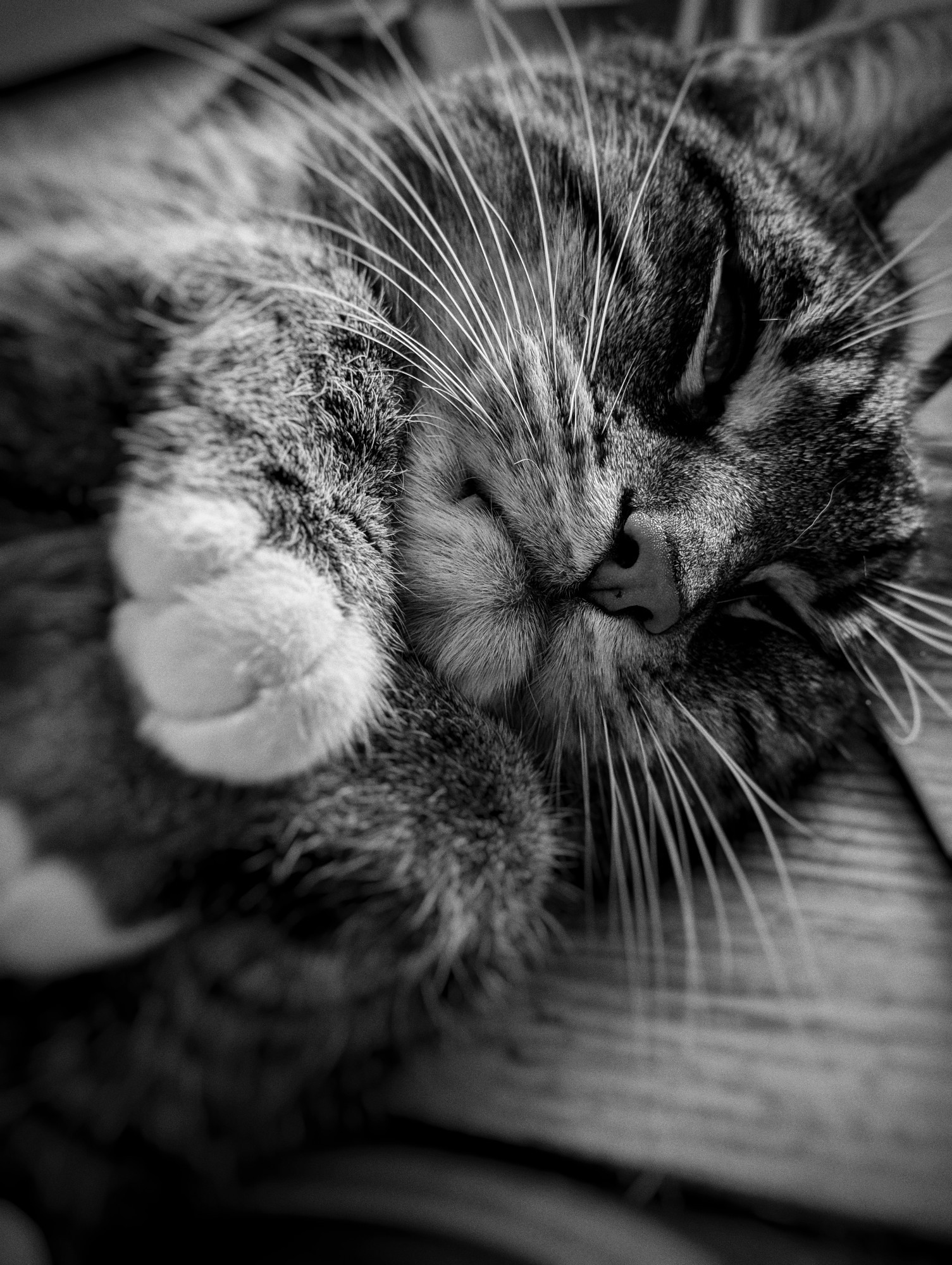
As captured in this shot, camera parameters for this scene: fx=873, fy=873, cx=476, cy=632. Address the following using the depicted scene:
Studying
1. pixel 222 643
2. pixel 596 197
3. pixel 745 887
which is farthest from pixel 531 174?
pixel 745 887

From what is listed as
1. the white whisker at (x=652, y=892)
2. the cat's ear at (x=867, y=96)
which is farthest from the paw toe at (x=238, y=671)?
the cat's ear at (x=867, y=96)

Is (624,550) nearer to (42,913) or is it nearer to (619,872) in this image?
(619,872)

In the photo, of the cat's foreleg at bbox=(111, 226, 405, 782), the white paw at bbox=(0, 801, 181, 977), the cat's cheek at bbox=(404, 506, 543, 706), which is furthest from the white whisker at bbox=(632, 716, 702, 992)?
the white paw at bbox=(0, 801, 181, 977)

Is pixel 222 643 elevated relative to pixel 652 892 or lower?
elevated

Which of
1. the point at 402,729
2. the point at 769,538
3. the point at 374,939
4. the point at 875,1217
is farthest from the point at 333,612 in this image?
the point at 875,1217

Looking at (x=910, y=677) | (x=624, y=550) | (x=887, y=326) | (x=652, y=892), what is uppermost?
(x=887, y=326)

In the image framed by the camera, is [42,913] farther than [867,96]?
No
